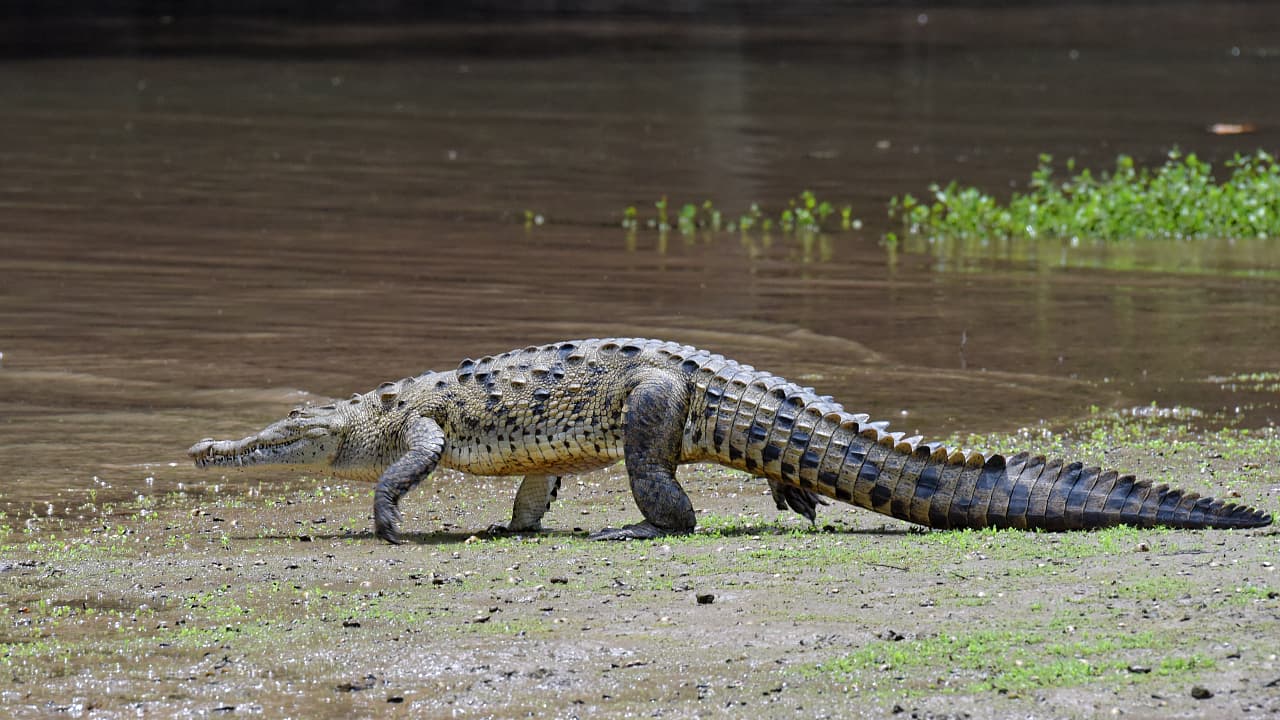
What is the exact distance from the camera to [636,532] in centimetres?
639

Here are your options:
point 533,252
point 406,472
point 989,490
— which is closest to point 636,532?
point 406,472

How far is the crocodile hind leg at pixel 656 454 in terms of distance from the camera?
6.42 metres

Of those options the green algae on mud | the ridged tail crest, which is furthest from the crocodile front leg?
the ridged tail crest

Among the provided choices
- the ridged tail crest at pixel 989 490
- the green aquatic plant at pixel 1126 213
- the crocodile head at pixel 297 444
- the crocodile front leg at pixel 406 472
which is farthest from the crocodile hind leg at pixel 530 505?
the green aquatic plant at pixel 1126 213

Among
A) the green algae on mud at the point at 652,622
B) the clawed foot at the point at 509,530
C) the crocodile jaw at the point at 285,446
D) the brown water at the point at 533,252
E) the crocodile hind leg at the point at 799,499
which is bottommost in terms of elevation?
the clawed foot at the point at 509,530

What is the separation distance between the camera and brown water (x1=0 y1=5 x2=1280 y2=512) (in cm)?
942

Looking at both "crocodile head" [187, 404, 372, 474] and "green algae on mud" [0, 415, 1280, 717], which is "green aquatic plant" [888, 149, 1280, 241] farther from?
"crocodile head" [187, 404, 372, 474]

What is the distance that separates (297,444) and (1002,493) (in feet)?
9.07

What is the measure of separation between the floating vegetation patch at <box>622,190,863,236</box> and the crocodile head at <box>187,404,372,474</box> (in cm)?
805

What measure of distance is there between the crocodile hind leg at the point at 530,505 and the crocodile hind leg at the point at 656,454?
0.42 meters

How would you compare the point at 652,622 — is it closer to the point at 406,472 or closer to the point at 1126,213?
the point at 406,472

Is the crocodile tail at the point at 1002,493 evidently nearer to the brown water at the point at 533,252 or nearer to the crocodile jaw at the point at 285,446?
the crocodile jaw at the point at 285,446

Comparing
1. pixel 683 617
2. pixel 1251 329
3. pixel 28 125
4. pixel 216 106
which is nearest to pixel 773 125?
pixel 216 106

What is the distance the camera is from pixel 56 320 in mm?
10953
